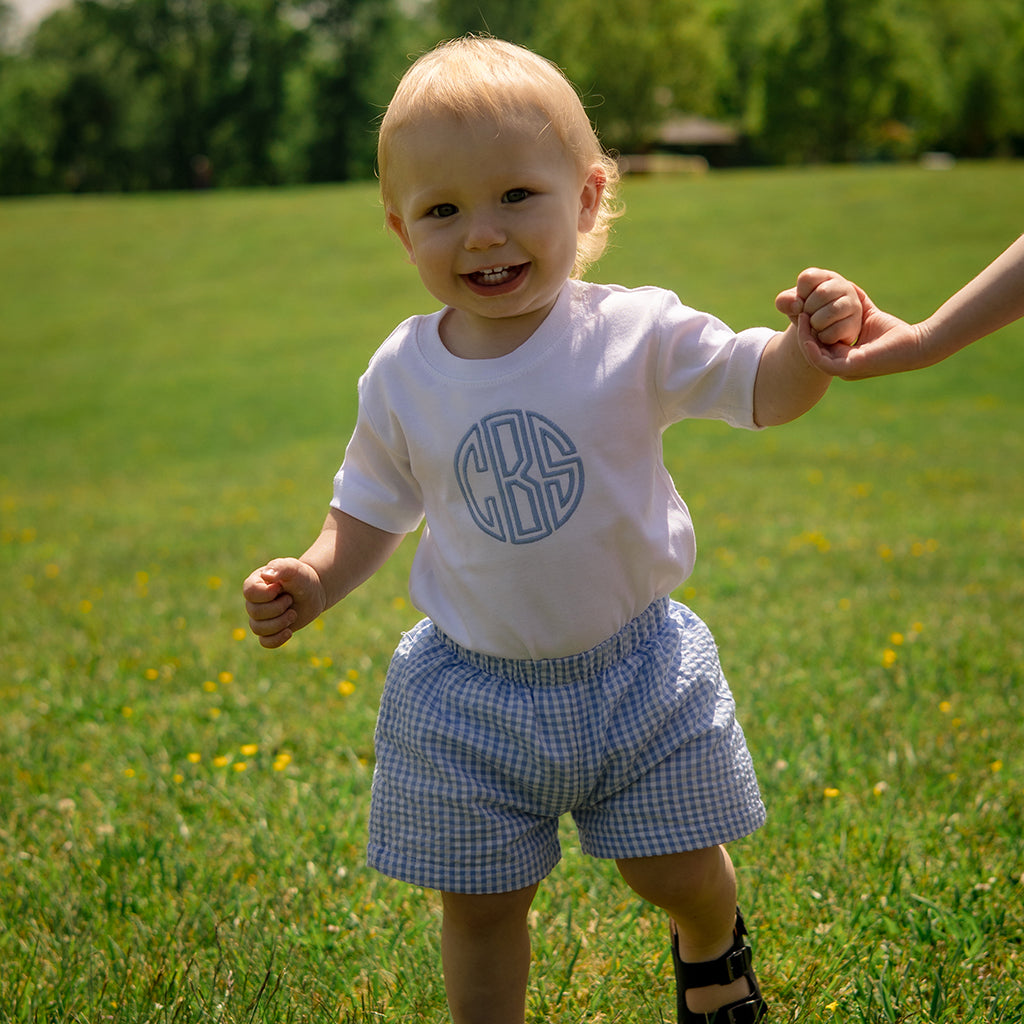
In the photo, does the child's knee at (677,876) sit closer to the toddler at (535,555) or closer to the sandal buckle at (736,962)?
the toddler at (535,555)

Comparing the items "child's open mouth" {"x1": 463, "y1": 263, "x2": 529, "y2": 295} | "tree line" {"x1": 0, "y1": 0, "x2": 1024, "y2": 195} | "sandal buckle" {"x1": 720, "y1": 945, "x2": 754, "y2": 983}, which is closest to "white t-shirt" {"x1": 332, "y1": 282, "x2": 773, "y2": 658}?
"child's open mouth" {"x1": 463, "y1": 263, "x2": 529, "y2": 295}

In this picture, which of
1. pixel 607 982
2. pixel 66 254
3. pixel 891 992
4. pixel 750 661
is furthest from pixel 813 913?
pixel 66 254

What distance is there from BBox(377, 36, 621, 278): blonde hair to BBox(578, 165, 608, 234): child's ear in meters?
0.01

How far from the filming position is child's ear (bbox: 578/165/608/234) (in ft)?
6.81

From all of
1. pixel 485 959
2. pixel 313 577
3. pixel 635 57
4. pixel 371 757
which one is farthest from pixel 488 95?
pixel 635 57

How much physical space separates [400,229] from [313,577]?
66cm

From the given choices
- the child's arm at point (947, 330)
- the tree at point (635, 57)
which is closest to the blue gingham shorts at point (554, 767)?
the child's arm at point (947, 330)

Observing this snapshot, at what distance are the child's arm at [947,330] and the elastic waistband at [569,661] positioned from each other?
0.58m

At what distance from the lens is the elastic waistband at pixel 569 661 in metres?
2.01

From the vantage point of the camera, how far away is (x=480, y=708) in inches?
78.6

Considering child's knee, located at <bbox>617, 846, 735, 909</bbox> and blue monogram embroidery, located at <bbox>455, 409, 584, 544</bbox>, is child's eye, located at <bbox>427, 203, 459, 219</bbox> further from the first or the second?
child's knee, located at <bbox>617, 846, 735, 909</bbox>

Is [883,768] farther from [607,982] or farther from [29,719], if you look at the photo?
[29,719]

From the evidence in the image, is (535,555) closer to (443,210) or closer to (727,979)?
(443,210)

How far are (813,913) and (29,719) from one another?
2.74 m
